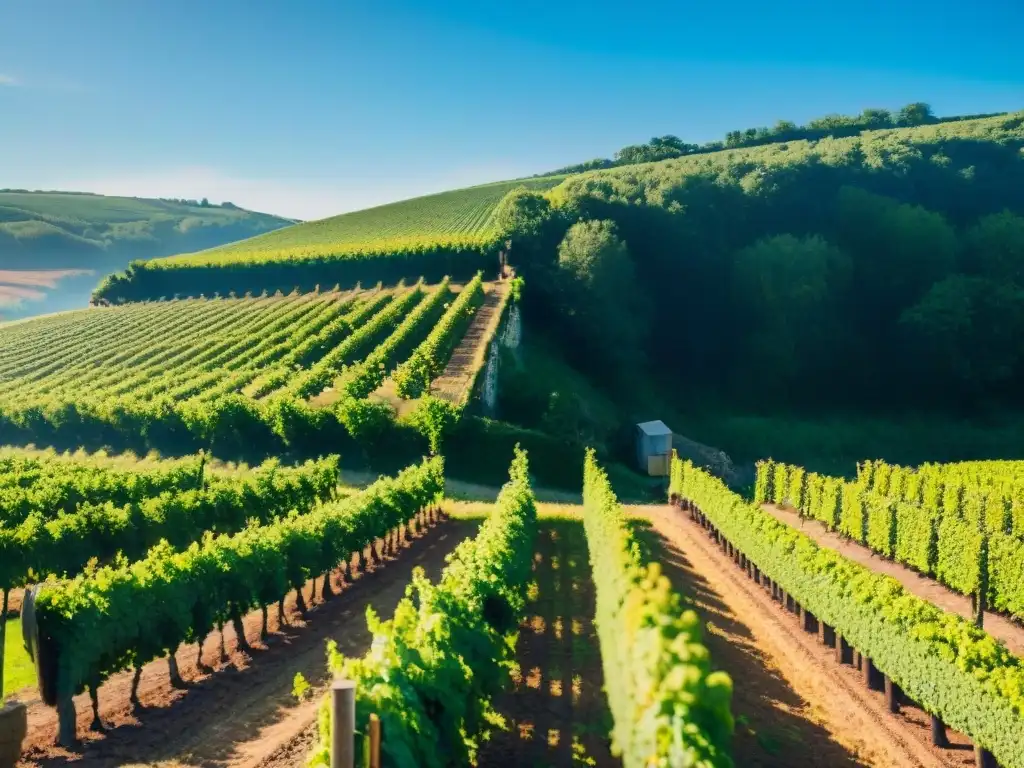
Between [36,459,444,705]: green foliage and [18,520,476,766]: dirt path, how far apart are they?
3.06 ft

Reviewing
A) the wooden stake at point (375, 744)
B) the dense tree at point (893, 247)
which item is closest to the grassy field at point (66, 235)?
the dense tree at point (893, 247)

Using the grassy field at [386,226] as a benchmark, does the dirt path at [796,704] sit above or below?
below

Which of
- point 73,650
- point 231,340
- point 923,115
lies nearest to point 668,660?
point 73,650

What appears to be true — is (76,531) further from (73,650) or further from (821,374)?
(821,374)

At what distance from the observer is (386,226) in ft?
340

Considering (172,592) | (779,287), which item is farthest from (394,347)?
(172,592)

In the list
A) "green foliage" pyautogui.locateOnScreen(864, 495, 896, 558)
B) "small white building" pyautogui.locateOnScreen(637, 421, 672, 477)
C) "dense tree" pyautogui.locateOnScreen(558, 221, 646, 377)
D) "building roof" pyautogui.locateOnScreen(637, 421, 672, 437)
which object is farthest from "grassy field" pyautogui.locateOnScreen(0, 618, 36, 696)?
"dense tree" pyautogui.locateOnScreen(558, 221, 646, 377)

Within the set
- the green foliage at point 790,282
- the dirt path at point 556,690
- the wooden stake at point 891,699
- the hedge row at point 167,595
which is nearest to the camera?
the dirt path at point 556,690

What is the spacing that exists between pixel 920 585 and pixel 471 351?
3233 cm

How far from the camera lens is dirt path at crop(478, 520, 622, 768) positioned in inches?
495

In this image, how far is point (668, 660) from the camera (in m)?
7.61

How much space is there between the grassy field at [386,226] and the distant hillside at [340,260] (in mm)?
204

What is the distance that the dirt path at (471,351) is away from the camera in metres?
46.0

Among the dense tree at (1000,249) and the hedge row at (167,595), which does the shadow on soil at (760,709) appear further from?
the dense tree at (1000,249)
